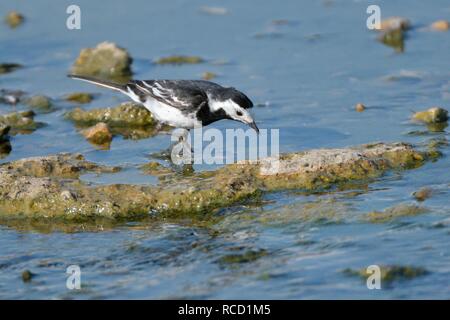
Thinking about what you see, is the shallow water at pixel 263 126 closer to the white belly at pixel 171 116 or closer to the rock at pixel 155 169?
the rock at pixel 155 169

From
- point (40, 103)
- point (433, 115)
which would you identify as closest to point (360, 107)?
point (433, 115)

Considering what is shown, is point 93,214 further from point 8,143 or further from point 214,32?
point 214,32

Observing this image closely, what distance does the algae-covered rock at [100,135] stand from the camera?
490 inches

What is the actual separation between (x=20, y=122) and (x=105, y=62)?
2.26 m

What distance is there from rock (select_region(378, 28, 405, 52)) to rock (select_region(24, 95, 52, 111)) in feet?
16.1

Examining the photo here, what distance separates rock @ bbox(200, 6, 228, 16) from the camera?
1659cm

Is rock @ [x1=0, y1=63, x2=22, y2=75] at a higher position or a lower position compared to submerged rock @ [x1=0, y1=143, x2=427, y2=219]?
higher

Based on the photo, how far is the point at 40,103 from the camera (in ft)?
45.4

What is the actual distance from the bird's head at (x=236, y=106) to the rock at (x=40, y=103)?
3028 mm

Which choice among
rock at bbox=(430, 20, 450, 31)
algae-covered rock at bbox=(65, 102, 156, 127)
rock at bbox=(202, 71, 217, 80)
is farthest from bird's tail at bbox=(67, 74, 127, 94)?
rock at bbox=(430, 20, 450, 31)

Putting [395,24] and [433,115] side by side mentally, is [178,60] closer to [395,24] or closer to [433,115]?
[395,24]

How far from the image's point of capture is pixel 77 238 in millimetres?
9398

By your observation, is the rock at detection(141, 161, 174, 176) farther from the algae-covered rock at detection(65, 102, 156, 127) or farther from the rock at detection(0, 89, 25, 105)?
the rock at detection(0, 89, 25, 105)

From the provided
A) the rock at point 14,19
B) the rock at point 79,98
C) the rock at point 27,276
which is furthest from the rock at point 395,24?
the rock at point 27,276
